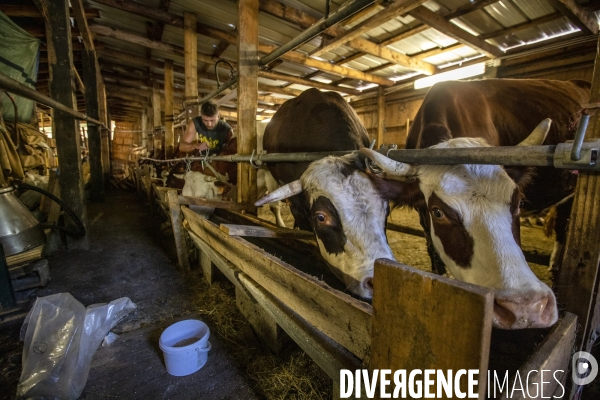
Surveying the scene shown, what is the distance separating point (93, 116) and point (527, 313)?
31.2ft

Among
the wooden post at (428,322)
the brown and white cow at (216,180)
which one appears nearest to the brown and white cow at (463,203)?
the wooden post at (428,322)

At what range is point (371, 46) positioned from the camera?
5914mm

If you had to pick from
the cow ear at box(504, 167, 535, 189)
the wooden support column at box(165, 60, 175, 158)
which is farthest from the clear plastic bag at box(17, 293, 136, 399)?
the wooden support column at box(165, 60, 175, 158)

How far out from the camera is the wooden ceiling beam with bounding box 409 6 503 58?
178 inches

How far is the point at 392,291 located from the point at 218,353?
1.86 m

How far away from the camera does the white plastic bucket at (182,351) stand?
1.78 metres

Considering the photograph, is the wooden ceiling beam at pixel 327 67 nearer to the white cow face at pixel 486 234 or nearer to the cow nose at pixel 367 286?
the white cow face at pixel 486 234

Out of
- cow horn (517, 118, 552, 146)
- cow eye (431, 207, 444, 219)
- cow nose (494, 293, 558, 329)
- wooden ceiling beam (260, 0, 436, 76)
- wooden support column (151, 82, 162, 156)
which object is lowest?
cow nose (494, 293, 558, 329)

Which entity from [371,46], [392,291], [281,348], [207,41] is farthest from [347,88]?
[392,291]

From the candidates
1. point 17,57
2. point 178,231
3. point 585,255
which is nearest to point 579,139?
point 585,255

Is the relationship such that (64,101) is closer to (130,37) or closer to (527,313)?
(130,37)

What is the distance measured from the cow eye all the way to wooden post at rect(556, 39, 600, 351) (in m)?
0.52

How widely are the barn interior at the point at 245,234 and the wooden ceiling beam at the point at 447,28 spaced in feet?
0.13

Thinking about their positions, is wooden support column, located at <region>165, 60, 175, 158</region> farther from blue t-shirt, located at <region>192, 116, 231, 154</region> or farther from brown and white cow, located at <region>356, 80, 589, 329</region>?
brown and white cow, located at <region>356, 80, 589, 329</region>
